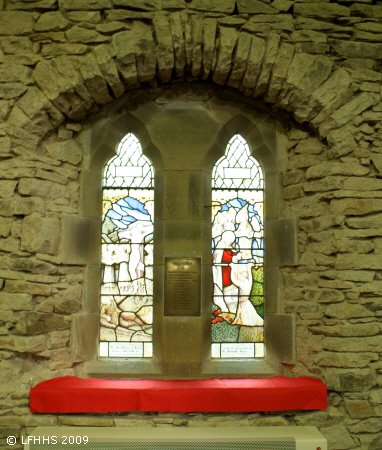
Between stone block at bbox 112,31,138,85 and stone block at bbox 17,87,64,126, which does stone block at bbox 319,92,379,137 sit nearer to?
stone block at bbox 112,31,138,85

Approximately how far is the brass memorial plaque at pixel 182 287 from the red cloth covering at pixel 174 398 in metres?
0.80

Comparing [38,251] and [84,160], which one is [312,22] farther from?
[38,251]

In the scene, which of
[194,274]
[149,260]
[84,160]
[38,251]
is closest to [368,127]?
[194,274]

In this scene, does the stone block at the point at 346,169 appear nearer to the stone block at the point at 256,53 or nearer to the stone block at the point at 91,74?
the stone block at the point at 256,53

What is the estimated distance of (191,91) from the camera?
427cm

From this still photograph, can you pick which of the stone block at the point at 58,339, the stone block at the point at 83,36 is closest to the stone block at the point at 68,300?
the stone block at the point at 58,339

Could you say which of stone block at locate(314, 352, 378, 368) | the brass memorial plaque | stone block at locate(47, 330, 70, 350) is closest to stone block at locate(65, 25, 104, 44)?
the brass memorial plaque

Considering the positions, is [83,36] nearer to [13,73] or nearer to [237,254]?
[13,73]

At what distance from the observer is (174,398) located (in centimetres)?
337

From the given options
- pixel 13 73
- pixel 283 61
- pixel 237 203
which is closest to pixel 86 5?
pixel 13 73

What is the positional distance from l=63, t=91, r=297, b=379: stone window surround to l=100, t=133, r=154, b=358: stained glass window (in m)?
0.10

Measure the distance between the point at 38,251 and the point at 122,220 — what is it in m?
1.01

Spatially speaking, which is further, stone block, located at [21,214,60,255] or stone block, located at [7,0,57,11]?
stone block, located at [7,0,57,11]

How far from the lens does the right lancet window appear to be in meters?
4.18
